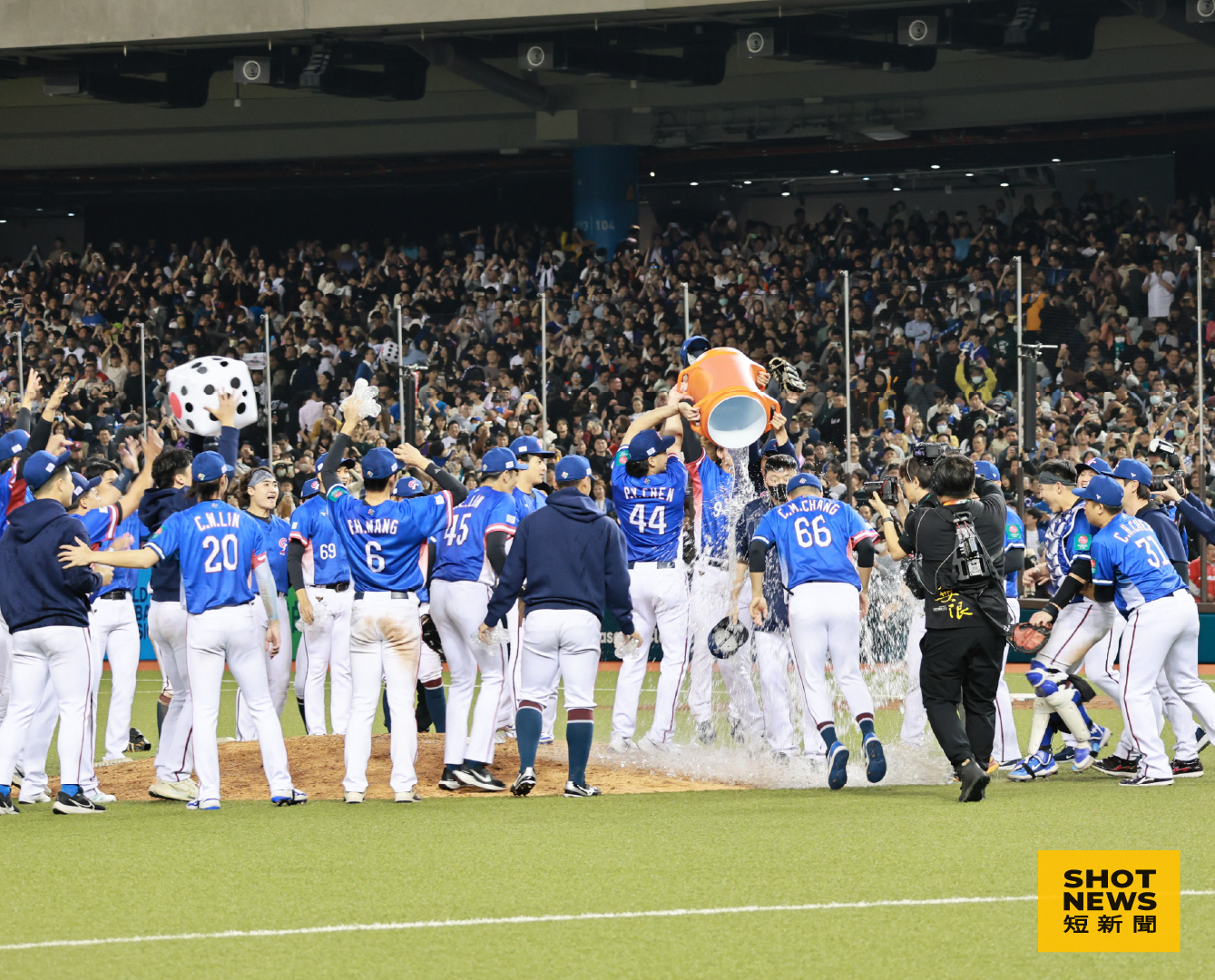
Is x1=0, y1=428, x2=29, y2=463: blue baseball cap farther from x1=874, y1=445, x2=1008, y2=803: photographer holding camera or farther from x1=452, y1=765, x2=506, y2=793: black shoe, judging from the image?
x1=874, y1=445, x2=1008, y2=803: photographer holding camera

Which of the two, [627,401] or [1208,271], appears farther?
[627,401]

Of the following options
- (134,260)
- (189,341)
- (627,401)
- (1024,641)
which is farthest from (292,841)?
(134,260)

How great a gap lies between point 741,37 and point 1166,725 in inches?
590

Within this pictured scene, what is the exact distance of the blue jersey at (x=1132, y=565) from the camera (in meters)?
9.91

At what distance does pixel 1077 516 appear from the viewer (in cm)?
1058

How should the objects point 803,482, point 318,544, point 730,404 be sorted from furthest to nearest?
point 318,544
point 730,404
point 803,482

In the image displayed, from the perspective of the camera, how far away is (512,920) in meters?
6.35

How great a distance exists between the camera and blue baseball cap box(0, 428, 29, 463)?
35.6 feet

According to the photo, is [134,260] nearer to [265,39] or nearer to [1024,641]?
[265,39]

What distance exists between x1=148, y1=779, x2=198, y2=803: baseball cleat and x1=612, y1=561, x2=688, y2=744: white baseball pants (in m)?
2.97

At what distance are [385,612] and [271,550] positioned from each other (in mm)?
2932

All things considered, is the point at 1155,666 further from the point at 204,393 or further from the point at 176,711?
the point at 204,393

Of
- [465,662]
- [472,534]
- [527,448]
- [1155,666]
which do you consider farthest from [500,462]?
[1155,666]

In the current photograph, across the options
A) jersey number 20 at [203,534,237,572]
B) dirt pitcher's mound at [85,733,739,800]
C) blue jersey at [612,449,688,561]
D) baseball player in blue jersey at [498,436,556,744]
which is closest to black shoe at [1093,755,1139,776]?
dirt pitcher's mound at [85,733,739,800]
